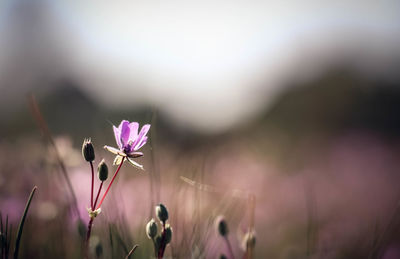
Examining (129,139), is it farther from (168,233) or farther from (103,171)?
(168,233)

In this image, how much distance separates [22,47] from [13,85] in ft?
6.03

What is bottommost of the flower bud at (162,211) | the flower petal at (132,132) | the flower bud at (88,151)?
the flower bud at (162,211)

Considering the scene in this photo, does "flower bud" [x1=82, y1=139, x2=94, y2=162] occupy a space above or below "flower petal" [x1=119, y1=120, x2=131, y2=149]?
below

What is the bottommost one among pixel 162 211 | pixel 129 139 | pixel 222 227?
pixel 222 227

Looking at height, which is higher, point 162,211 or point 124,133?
point 124,133

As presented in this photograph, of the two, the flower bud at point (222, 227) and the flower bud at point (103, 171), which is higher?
the flower bud at point (103, 171)

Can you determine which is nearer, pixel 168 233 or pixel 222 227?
pixel 168 233

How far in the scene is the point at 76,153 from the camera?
162 centimetres

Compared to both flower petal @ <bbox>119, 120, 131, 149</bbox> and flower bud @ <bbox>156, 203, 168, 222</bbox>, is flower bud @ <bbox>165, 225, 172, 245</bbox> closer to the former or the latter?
flower bud @ <bbox>156, 203, 168, 222</bbox>

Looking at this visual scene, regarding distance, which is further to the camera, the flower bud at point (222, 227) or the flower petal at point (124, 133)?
the flower bud at point (222, 227)

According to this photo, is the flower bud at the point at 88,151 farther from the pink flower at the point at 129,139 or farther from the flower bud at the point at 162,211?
the flower bud at the point at 162,211

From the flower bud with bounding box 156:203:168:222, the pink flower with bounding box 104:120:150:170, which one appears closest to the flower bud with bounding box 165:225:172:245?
the flower bud with bounding box 156:203:168:222

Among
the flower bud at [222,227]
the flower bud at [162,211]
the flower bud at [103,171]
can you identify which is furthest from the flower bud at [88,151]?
the flower bud at [222,227]

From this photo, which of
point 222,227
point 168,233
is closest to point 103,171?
point 168,233
